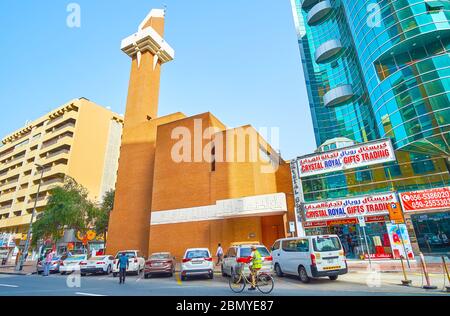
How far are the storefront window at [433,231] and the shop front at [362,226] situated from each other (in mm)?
4387

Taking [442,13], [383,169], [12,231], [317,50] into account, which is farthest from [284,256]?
[12,231]

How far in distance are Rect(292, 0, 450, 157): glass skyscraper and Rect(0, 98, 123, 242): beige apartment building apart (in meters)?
48.7

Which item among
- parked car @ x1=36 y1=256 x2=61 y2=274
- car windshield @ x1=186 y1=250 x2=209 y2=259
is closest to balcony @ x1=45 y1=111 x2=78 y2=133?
parked car @ x1=36 y1=256 x2=61 y2=274

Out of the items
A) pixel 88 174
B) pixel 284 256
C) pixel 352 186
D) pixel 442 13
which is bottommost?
pixel 284 256

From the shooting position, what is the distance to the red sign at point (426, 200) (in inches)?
706

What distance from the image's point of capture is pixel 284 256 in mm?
12844

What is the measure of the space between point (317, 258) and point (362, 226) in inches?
378

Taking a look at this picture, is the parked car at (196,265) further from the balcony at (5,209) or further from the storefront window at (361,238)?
the balcony at (5,209)

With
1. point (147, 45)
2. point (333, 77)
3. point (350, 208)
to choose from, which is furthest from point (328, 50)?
point (350, 208)

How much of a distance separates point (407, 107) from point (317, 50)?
26827 mm

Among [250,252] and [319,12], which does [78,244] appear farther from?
[319,12]

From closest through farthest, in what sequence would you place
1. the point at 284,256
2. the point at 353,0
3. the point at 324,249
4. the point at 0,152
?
the point at 324,249 → the point at 284,256 → the point at 353,0 → the point at 0,152

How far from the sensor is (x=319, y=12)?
4981 cm
